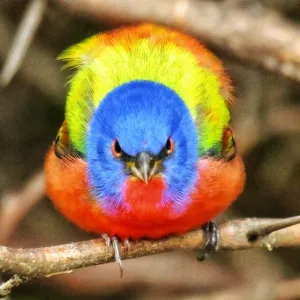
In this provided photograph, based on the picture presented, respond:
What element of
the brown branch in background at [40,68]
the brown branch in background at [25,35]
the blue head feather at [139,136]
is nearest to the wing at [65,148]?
the blue head feather at [139,136]

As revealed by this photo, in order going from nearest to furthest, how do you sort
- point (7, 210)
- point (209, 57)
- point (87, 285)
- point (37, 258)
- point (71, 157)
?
point (37, 258) < point (71, 157) < point (209, 57) < point (7, 210) < point (87, 285)

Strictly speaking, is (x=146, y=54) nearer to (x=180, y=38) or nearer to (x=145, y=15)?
(x=180, y=38)

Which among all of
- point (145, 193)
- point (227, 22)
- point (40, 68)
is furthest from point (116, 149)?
point (40, 68)

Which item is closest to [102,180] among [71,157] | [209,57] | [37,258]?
[71,157]

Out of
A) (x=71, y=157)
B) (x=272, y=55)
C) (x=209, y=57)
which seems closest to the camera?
(x=71, y=157)

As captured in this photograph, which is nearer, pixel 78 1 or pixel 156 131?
pixel 156 131

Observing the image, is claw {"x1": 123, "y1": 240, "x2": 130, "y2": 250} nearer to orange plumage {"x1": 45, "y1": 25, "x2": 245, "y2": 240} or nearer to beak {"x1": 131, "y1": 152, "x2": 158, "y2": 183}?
orange plumage {"x1": 45, "y1": 25, "x2": 245, "y2": 240}

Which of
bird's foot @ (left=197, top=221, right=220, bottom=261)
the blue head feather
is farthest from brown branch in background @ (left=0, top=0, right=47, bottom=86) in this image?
bird's foot @ (left=197, top=221, right=220, bottom=261)

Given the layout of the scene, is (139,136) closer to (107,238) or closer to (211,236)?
(107,238)
